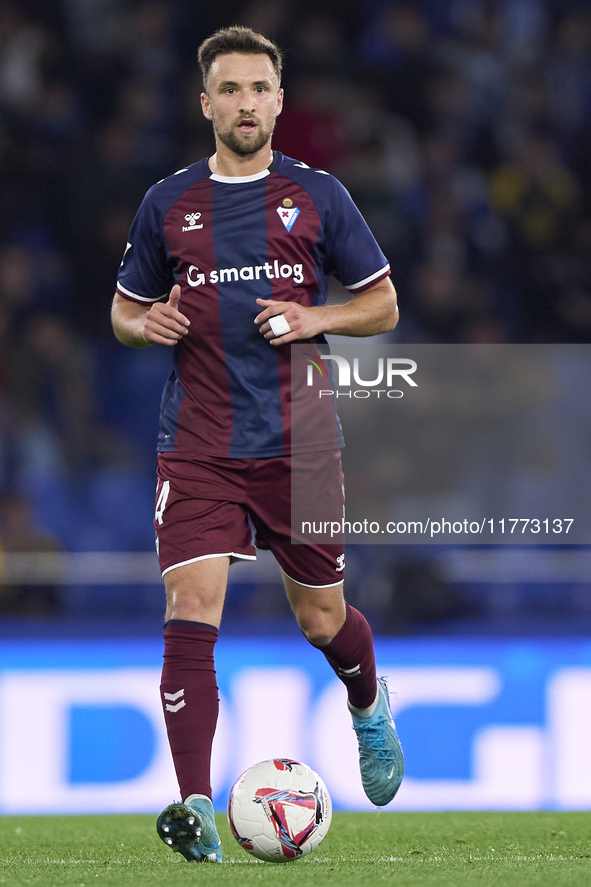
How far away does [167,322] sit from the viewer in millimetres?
3697

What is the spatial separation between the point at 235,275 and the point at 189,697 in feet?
3.90

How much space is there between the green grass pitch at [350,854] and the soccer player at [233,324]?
18.5 inches

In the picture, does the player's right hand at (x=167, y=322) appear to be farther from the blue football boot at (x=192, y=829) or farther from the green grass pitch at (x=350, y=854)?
the green grass pitch at (x=350, y=854)

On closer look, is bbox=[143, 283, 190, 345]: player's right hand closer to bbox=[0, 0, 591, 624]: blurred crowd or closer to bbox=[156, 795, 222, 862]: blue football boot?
bbox=[156, 795, 222, 862]: blue football boot

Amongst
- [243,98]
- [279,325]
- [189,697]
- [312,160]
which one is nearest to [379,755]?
[189,697]

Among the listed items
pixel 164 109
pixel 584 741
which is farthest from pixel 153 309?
pixel 164 109

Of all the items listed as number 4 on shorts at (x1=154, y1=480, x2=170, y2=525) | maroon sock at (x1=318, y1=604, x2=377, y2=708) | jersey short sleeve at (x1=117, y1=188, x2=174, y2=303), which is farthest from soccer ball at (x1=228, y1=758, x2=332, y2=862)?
jersey short sleeve at (x1=117, y1=188, x2=174, y2=303)

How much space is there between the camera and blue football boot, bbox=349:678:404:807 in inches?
168

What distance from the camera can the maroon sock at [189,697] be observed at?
3496mm

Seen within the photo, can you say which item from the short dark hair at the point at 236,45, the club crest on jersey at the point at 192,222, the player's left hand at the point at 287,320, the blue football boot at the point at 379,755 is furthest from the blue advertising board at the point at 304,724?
the short dark hair at the point at 236,45

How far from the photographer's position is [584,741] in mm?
5848

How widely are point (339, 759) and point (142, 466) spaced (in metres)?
2.26

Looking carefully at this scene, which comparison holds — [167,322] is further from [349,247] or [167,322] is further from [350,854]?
[350,854]

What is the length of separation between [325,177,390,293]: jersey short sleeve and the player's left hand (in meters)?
0.29
